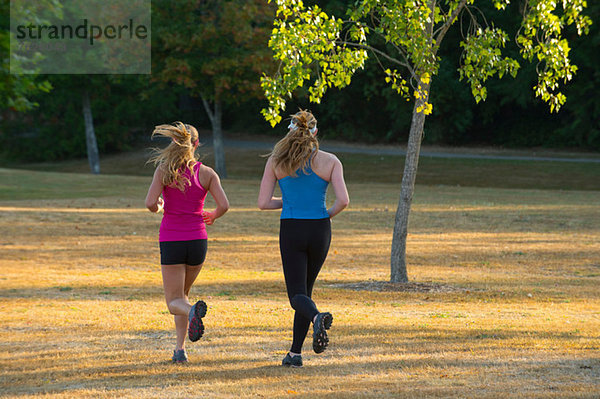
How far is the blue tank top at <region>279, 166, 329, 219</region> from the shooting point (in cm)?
626

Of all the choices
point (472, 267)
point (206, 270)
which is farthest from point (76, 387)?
point (472, 267)

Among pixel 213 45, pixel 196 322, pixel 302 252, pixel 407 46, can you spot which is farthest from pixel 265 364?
pixel 213 45

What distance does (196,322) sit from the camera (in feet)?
20.3

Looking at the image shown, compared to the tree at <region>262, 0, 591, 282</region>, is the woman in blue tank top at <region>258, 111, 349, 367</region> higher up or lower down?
Result: lower down

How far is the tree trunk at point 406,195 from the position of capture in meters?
12.2

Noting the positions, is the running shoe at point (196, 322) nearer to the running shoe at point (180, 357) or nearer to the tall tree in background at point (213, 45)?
the running shoe at point (180, 357)

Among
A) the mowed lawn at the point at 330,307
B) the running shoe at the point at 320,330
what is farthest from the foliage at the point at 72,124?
the running shoe at the point at 320,330

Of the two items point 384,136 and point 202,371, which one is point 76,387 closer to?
point 202,371

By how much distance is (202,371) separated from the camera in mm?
6512

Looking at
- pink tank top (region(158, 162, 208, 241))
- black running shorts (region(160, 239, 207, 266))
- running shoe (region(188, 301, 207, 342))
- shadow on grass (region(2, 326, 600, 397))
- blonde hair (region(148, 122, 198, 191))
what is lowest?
shadow on grass (region(2, 326, 600, 397))

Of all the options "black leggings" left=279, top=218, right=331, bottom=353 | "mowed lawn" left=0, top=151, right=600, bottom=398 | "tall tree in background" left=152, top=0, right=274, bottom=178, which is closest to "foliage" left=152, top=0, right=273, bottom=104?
"tall tree in background" left=152, top=0, right=274, bottom=178

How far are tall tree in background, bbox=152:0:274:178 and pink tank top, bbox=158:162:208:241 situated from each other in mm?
29614

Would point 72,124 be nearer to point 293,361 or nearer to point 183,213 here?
point 183,213

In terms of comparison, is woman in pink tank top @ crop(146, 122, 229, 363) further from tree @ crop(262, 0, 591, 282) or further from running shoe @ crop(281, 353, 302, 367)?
tree @ crop(262, 0, 591, 282)
